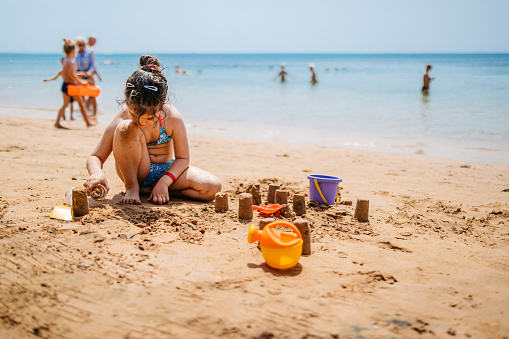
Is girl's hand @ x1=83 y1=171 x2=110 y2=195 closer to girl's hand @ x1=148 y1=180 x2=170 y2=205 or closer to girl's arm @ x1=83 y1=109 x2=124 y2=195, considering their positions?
girl's arm @ x1=83 y1=109 x2=124 y2=195

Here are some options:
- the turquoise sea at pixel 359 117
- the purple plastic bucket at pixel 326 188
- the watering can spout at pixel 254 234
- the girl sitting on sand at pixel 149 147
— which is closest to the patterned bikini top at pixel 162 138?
Answer: the girl sitting on sand at pixel 149 147

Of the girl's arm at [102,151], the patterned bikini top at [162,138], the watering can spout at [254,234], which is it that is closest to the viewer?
the watering can spout at [254,234]

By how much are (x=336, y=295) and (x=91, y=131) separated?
7.88 metres

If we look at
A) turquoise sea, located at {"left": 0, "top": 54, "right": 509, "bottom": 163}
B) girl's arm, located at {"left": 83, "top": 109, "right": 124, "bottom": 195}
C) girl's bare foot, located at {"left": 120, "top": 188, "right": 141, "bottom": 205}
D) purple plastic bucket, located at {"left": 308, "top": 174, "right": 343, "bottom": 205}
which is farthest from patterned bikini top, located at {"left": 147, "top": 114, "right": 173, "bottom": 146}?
turquoise sea, located at {"left": 0, "top": 54, "right": 509, "bottom": 163}

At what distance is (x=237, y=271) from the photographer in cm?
258

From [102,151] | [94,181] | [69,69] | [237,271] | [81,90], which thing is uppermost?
[69,69]

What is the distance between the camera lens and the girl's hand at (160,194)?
376 centimetres

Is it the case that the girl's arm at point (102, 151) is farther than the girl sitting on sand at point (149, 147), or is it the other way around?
the girl's arm at point (102, 151)

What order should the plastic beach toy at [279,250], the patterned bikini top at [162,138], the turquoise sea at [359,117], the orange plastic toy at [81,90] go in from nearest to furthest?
the plastic beach toy at [279,250], the patterned bikini top at [162,138], the turquoise sea at [359,117], the orange plastic toy at [81,90]

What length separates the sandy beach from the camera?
2041mm

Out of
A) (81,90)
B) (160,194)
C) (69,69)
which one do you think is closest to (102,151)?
(160,194)

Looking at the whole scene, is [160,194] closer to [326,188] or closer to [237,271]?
[237,271]

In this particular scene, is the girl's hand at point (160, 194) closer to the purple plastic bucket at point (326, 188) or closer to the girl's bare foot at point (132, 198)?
the girl's bare foot at point (132, 198)

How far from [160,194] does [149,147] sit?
0.49m
